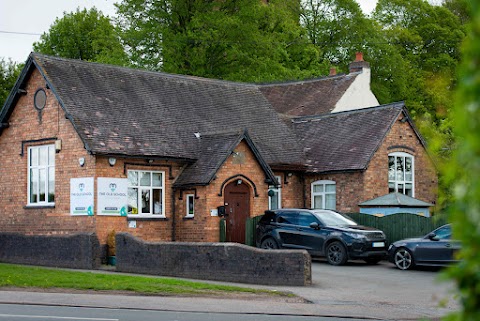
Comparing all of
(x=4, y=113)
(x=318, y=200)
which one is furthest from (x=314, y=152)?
(x=4, y=113)

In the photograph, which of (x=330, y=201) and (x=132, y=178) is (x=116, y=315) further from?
(x=330, y=201)

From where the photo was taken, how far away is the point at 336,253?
90.0 ft

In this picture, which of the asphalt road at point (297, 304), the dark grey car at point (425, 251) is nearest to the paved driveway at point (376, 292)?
the asphalt road at point (297, 304)

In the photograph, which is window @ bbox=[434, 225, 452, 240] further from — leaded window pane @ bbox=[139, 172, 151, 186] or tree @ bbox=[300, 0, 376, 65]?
tree @ bbox=[300, 0, 376, 65]

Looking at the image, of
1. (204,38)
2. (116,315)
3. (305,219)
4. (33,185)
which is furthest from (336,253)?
(204,38)

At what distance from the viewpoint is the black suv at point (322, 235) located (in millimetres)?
26945

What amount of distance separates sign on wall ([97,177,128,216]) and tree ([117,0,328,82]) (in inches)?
857

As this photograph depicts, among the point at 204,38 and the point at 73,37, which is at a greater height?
the point at 73,37

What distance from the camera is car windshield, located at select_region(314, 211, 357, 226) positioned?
2794 cm

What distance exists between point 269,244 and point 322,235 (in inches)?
88.7

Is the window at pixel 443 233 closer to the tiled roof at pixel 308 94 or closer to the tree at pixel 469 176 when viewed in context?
the tiled roof at pixel 308 94

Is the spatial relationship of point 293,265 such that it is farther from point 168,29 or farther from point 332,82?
point 168,29

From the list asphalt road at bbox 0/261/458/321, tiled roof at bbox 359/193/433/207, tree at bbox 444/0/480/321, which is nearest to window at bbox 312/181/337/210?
tiled roof at bbox 359/193/433/207

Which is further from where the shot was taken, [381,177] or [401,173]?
[401,173]
